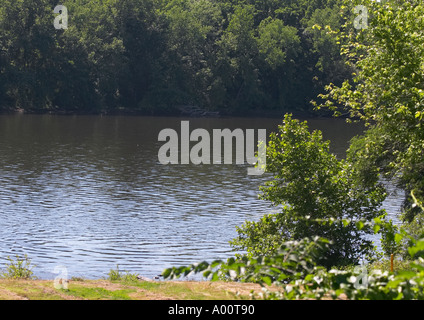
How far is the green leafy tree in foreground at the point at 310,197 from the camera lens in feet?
67.6

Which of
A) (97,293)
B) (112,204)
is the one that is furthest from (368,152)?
(112,204)

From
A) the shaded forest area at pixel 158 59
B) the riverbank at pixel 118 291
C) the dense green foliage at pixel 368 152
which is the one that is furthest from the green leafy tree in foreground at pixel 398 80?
the shaded forest area at pixel 158 59

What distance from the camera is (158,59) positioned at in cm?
10450

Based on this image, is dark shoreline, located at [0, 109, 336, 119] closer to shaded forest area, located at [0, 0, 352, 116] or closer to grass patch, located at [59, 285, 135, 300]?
shaded forest area, located at [0, 0, 352, 116]

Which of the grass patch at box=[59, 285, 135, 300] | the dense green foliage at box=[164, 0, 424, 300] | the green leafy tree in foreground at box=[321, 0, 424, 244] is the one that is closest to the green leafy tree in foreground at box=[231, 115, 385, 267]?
the dense green foliage at box=[164, 0, 424, 300]

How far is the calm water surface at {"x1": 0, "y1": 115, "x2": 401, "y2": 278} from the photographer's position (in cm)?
2733

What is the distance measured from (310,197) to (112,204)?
19.0 m

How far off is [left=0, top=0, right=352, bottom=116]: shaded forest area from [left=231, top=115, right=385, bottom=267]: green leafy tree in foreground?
259ft

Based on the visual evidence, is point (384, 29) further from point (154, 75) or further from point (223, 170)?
point (154, 75)

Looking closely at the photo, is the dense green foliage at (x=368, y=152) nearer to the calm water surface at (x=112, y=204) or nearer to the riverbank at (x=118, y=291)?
the riverbank at (x=118, y=291)

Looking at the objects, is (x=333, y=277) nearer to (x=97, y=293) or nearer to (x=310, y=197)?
(x=97, y=293)
